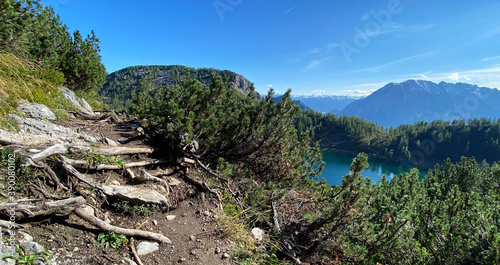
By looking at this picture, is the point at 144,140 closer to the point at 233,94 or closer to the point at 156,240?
the point at 233,94

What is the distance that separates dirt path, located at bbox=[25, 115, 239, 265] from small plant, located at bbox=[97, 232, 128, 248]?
5 cm

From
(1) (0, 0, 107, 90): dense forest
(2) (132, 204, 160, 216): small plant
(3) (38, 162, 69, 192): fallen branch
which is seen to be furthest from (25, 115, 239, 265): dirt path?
(1) (0, 0, 107, 90): dense forest

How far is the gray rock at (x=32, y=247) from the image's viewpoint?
2.30 m

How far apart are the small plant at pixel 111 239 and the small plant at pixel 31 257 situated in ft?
2.05

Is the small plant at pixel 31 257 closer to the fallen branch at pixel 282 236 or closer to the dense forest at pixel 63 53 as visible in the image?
the fallen branch at pixel 282 236

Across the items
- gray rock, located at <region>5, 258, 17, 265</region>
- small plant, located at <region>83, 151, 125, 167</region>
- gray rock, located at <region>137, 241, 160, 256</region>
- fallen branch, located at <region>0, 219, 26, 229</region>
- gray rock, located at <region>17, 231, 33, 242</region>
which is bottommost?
gray rock, located at <region>137, 241, 160, 256</region>

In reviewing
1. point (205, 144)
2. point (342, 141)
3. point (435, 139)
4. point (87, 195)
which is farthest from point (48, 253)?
point (435, 139)

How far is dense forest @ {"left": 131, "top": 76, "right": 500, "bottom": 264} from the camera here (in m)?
3.90

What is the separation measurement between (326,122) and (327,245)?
15551 cm

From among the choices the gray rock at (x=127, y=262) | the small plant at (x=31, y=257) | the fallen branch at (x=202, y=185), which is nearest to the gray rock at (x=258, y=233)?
the fallen branch at (x=202, y=185)

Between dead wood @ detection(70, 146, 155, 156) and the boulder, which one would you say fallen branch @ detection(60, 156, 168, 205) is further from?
dead wood @ detection(70, 146, 155, 156)

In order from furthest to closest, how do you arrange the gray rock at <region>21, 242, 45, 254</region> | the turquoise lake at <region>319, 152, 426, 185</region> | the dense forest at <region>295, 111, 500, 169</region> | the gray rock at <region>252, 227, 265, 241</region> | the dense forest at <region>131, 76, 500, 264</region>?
the dense forest at <region>295, 111, 500, 169</region> < the turquoise lake at <region>319, 152, 426, 185</region> < the gray rock at <region>252, 227, 265, 241</region> < the dense forest at <region>131, 76, 500, 264</region> < the gray rock at <region>21, 242, 45, 254</region>

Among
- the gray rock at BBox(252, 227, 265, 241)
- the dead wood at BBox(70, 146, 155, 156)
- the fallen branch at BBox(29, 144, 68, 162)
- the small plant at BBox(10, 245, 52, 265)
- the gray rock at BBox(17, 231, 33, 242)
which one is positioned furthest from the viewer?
the gray rock at BBox(252, 227, 265, 241)

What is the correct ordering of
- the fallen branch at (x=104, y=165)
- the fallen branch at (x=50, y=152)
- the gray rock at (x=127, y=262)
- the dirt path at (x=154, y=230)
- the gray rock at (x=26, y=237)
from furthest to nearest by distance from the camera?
the fallen branch at (x=104, y=165) → the fallen branch at (x=50, y=152) → the gray rock at (x=127, y=262) → the dirt path at (x=154, y=230) → the gray rock at (x=26, y=237)
